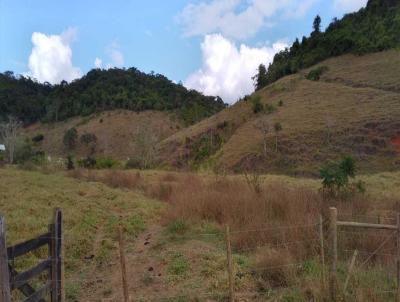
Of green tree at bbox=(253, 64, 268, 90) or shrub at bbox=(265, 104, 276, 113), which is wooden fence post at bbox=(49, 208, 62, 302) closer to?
shrub at bbox=(265, 104, 276, 113)

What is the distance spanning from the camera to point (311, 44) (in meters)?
91.9

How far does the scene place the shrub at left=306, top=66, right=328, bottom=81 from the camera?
241 ft

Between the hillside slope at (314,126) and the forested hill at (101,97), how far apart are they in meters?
32.2

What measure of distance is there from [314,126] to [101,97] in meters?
66.5

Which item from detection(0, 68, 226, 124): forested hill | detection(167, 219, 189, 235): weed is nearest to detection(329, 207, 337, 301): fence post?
detection(167, 219, 189, 235): weed

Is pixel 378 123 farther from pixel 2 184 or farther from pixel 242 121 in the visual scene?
pixel 2 184

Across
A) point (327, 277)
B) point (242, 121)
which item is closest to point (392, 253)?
point (327, 277)

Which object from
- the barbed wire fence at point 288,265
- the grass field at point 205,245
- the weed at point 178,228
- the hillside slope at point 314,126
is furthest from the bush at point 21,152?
the barbed wire fence at point 288,265

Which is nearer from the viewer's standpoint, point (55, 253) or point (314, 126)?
point (55, 253)

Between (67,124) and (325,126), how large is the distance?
68.2 m

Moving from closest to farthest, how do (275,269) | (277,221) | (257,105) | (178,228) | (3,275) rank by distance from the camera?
(3,275), (275,269), (277,221), (178,228), (257,105)

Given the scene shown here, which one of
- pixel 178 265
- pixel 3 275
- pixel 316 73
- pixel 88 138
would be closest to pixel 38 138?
pixel 88 138

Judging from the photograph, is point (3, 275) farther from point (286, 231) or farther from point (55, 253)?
point (286, 231)

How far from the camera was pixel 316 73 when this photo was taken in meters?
74.4
